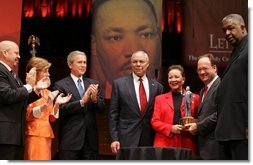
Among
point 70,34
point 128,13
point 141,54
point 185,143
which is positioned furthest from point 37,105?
point 70,34

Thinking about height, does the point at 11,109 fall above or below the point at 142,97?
below

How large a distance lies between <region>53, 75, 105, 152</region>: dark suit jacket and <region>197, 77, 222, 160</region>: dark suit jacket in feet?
2.50

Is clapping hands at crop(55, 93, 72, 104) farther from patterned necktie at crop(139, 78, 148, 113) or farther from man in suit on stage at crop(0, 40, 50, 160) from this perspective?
patterned necktie at crop(139, 78, 148, 113)

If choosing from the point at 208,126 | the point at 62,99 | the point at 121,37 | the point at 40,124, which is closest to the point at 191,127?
the point at 208,126

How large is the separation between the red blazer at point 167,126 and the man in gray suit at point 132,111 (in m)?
0.09

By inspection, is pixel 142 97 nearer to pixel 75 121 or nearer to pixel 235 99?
pixel 75 121

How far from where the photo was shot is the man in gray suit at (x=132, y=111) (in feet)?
10.8

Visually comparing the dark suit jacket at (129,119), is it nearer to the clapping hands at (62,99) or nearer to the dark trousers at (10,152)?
the clapping hands at (62,99)

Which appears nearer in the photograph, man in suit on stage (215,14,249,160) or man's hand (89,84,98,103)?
man in suit on stage (215,14,249,160)

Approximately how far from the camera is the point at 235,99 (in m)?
2.77

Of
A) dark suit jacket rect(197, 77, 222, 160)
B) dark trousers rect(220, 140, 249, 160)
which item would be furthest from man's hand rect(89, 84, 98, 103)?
dark trousers rect(220, 140, 249, 160)

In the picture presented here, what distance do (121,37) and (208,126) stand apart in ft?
4.99

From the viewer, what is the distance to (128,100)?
3.35m

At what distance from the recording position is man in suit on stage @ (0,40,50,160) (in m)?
2.93
